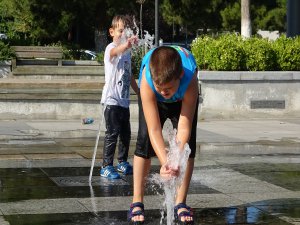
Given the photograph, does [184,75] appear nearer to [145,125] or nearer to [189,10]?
[145,125]

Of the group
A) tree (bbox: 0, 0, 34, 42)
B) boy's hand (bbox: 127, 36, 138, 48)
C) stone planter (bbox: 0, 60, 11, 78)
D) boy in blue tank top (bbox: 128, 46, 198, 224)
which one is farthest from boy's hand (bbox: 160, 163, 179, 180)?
tree (bbox: 0, 0, 34, 42)

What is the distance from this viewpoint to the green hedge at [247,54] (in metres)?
15.3

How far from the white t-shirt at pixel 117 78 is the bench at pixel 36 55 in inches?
587

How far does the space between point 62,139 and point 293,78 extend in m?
5.44

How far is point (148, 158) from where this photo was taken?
628 cm

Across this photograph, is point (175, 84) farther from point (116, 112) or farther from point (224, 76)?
point (224, 76)

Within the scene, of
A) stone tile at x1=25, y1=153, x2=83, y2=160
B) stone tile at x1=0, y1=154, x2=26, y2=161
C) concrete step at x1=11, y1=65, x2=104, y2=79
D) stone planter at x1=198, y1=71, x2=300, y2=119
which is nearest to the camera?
stone tile at x1=0, y1=154, x2=26, y2=161

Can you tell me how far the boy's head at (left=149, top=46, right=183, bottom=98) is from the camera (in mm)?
5473

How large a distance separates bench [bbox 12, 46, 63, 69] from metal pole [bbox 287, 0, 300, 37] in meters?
8.56

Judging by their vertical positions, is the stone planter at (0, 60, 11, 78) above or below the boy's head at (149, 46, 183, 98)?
below

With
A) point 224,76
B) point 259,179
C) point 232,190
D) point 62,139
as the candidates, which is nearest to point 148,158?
point 232,190

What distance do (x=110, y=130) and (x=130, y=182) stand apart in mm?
656

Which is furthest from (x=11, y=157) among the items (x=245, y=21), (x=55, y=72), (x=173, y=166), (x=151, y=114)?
(x=245, y=21)

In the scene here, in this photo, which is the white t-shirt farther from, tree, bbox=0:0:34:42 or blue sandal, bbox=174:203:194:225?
tree, bbox=0:0:34:42
